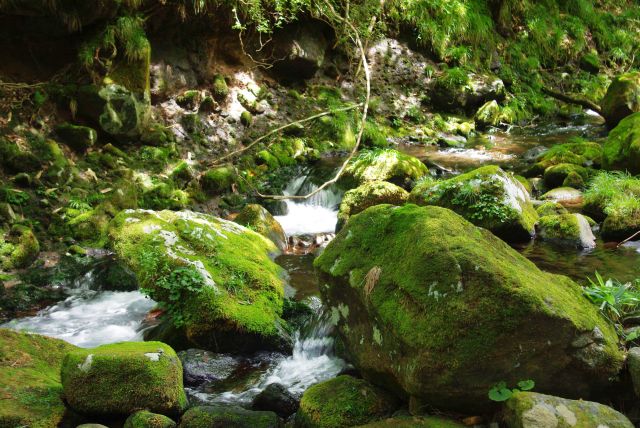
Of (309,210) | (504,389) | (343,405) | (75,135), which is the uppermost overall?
(75,135)

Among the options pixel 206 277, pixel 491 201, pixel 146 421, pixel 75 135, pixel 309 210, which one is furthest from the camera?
pixel 309 210

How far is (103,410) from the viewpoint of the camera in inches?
125

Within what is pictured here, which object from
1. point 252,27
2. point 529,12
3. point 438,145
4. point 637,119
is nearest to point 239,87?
point 252,27

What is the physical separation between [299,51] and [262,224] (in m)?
6.46

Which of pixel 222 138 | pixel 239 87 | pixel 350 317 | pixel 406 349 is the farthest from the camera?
pixel 239 87

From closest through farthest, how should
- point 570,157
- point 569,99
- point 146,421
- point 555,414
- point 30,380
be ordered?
1. point 555,414
2. point 146,421
3. point 30,380
4. point 570,157
5. point 569,99

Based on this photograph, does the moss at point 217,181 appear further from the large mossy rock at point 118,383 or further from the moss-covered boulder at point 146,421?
the moss-covered boulder at point 146,421

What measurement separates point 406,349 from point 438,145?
35.2 feet

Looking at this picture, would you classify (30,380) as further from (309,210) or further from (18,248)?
(309,210)

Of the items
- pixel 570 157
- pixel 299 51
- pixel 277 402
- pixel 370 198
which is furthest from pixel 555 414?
pixel 299 51

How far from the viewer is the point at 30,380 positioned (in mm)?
3330

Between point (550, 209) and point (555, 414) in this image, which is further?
point (550, 209)

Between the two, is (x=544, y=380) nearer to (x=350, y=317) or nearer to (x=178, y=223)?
(x=350, y=317)

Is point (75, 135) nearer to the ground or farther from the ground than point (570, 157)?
farther from the ground
